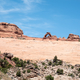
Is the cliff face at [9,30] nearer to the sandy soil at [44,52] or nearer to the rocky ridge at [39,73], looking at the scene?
the sandy soil at [44,52]

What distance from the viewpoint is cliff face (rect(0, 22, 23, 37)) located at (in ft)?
160

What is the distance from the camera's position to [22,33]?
A: 55.8 meters

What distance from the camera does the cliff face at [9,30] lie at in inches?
1925

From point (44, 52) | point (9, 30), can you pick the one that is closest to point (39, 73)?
point (44, 52)

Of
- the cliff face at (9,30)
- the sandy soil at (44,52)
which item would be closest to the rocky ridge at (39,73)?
the sandy soil at (44,52)

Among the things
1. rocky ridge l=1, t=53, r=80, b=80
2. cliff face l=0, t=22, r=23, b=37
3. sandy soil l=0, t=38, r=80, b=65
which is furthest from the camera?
cliff face l=0, t=22, r=23, b=37

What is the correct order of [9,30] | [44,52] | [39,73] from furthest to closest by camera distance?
[9,30] < [44,52] < [39,73]

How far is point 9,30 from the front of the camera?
167 feet

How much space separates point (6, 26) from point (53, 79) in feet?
144

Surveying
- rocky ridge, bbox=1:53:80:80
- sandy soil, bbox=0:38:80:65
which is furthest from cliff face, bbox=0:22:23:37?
rocky ridge, bbox=1:53:80:80

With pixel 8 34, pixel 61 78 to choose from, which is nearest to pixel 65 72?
pixel 61 78

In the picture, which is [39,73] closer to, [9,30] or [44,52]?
[44,52]

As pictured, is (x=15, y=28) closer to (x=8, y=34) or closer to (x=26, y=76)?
(x=8, y=34)

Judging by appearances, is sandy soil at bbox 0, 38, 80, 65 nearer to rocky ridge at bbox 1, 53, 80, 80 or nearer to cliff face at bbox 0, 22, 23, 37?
rocky ridge at bbox 1, 53, 80, 80
